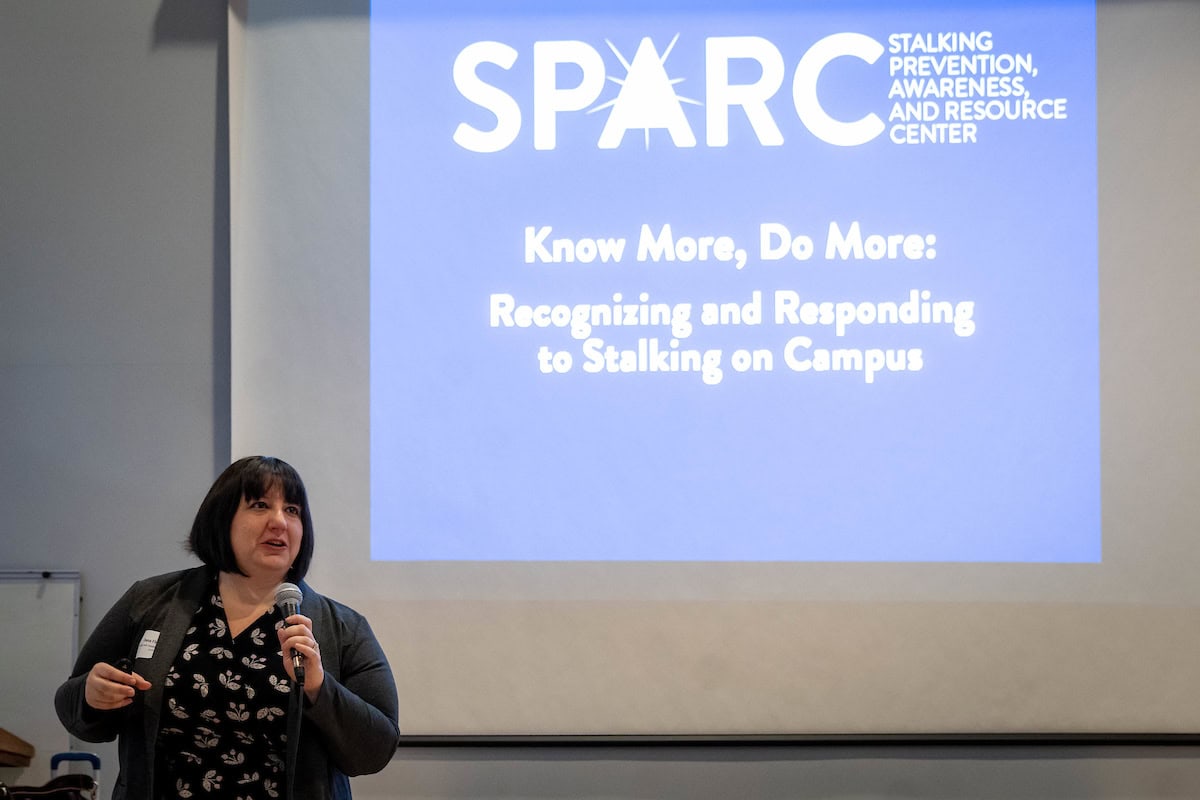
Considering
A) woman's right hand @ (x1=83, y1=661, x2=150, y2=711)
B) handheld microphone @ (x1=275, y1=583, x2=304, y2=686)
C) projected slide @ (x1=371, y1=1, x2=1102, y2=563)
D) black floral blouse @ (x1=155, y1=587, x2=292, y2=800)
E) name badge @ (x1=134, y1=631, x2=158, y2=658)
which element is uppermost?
projected slide @ (x1=371, y1=1, x2=1102, y2=563)

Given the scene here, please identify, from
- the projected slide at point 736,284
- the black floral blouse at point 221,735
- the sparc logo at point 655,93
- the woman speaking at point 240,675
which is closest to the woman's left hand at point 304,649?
the woman speaking at point 240,675

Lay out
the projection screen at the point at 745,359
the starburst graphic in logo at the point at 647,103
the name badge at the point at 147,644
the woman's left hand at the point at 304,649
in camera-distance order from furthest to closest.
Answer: the starburst graphic in logo at the point at 647,103
the projection screen at the point at 745,359
the name badge at the point at 147,644
the woman's left hand at the point at 304,649

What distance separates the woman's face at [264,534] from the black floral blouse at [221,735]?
0.62ft

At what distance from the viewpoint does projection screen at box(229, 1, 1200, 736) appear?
3.07 metres

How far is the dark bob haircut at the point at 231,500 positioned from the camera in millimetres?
1934

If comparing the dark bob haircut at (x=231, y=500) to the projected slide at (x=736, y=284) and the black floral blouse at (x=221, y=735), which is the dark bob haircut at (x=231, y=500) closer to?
the black floral blouse at (x=221, y=735)

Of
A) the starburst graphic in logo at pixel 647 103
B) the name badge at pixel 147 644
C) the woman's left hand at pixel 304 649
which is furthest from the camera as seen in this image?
the starburst graphic in logo at pixel 647 103

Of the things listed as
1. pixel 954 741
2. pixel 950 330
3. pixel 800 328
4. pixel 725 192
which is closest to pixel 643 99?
pixel 725 192

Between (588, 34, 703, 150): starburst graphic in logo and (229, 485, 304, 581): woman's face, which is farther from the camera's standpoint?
(588, 34, 703, 150): starburst graphic in logo

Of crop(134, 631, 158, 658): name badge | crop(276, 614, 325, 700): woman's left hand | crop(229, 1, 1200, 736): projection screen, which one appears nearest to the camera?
crop(276, 614, 325, 700): woman's left hand

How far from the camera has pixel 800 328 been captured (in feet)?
10.3

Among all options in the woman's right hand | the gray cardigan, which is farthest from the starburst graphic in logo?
the woman's right hand

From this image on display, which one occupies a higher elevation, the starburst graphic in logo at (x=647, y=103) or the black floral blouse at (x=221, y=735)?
the starburst graphic in logo at (x=647, y=103)

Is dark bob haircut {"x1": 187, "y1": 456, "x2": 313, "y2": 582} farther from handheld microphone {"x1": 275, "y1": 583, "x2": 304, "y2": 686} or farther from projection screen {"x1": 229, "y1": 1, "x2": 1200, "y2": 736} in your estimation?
projection screen {"x1": 229, "y1": 1, "x2": 1200, "y2": 736}
